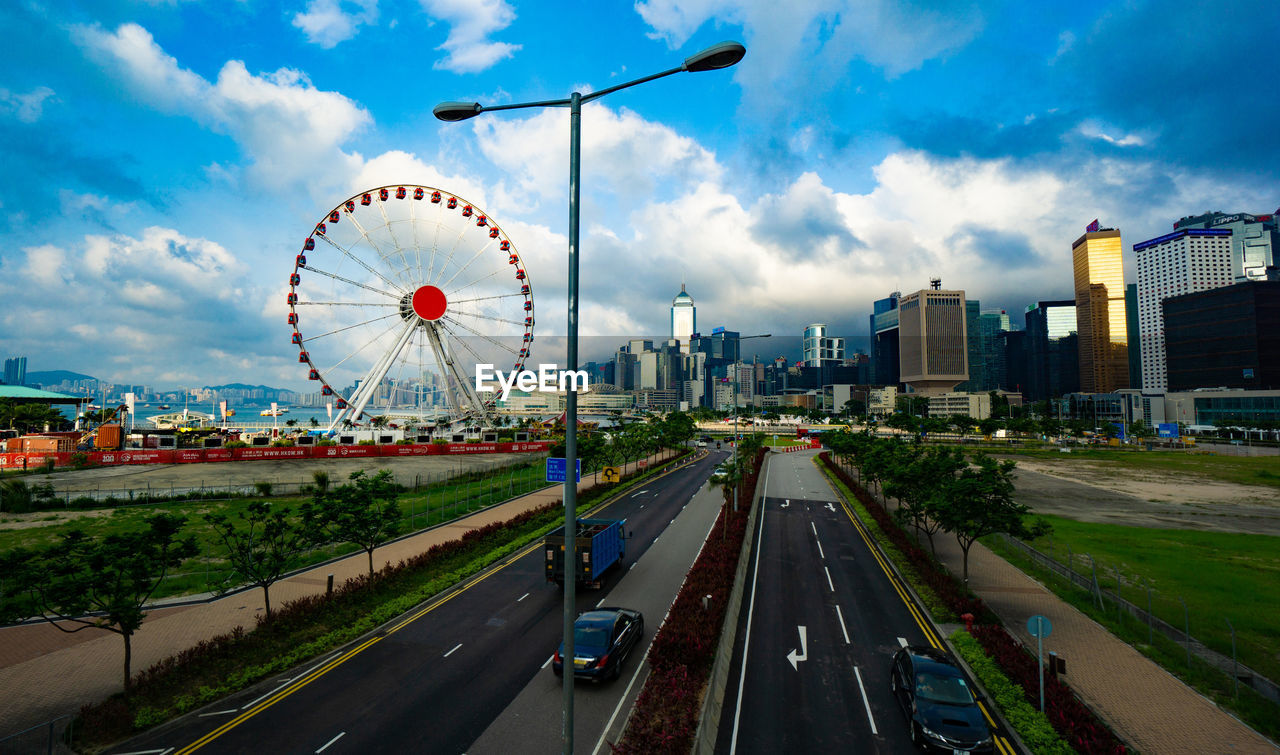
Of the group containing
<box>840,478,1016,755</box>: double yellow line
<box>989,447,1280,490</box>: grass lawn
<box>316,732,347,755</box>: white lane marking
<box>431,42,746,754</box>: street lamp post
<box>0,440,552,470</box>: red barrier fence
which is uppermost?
<box>431,42,746,754</box>: street lamp post

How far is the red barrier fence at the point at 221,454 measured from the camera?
53.1 m

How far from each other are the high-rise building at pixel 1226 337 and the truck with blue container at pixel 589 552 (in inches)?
9224

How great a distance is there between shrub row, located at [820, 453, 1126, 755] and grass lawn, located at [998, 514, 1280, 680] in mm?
7228

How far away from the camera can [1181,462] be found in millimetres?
80125

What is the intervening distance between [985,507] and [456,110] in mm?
24572

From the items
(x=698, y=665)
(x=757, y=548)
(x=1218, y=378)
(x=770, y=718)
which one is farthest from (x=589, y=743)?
(x=1218, y=378)

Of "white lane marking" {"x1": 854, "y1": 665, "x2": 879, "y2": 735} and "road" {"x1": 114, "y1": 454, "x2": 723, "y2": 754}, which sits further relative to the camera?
"white lane marking" {"x1": 854, "y1": 665, "x2": 879, "y2": 735}

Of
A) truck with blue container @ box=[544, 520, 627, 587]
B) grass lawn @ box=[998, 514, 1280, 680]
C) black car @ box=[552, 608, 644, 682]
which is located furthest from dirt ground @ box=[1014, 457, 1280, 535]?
black car @ box=[552, 608, 644, 682]

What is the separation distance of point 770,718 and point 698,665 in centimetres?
236

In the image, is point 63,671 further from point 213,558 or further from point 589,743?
point 589,743

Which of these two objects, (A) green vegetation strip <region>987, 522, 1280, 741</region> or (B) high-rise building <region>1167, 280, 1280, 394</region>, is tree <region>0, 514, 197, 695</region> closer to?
(A) green vegetation strip <region>987, 522, 1280, 741</region>

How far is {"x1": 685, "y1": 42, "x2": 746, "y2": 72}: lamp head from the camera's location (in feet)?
24.3

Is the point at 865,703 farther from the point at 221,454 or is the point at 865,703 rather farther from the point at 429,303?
the point at 221,454

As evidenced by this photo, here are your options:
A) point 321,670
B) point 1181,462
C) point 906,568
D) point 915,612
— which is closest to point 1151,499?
point 906,568
